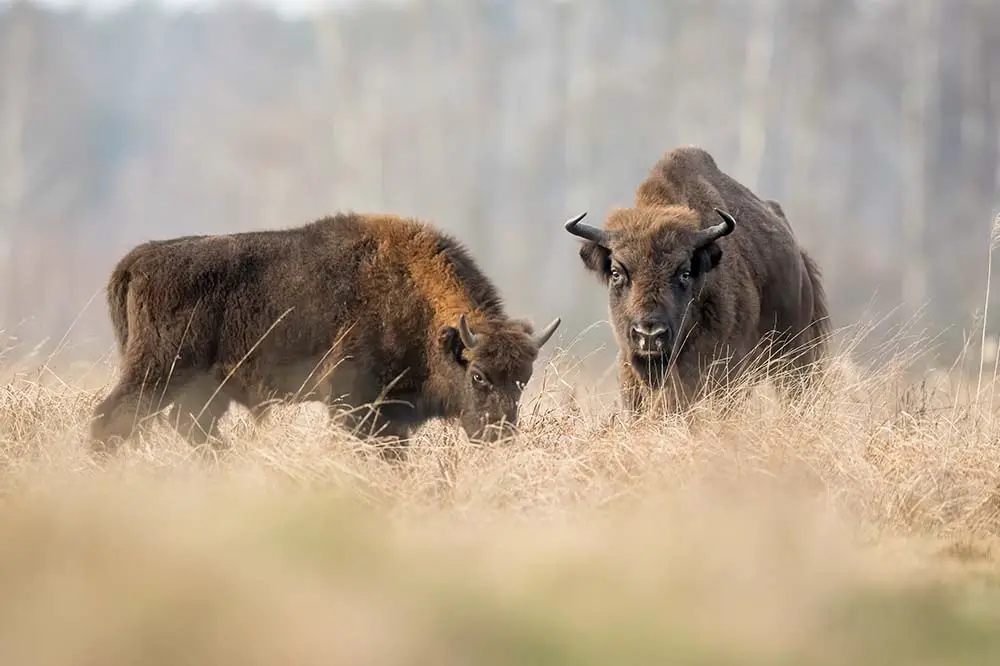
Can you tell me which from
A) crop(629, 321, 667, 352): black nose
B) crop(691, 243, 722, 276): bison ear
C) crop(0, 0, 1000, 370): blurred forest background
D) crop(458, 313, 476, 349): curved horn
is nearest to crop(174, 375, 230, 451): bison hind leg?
crop(458, 313, 476, 349): curved horn

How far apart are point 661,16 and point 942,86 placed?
23.7 feet

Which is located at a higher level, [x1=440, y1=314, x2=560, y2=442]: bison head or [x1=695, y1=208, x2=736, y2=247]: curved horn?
[x1=695, y1=208, x2=736, y2=247]: curved horn

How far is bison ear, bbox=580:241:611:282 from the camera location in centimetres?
911

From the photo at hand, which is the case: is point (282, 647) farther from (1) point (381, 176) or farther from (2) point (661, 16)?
(2) point (661, 16)

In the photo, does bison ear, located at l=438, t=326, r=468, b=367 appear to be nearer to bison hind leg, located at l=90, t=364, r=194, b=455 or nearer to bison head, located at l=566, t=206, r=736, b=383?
bison head, located at l=566, t=206, r=736, b=383

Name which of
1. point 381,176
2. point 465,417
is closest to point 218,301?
point 465,417

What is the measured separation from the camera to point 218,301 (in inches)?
338

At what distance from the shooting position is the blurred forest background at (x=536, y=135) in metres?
30.6

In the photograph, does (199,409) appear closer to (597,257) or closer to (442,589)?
(597,257)

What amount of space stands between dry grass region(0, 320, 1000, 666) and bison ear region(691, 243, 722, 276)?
1.09 m

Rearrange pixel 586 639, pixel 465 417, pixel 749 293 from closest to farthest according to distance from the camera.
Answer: pixel 586 639 < pixel 465 417 < pixel 749 293

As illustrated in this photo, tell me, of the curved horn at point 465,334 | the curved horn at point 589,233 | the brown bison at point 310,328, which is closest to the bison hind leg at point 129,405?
the brown bison at point 310,328

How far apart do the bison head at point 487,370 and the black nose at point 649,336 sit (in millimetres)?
555

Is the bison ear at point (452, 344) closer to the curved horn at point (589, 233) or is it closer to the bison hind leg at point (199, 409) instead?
the curved horn at point (589, 233)
